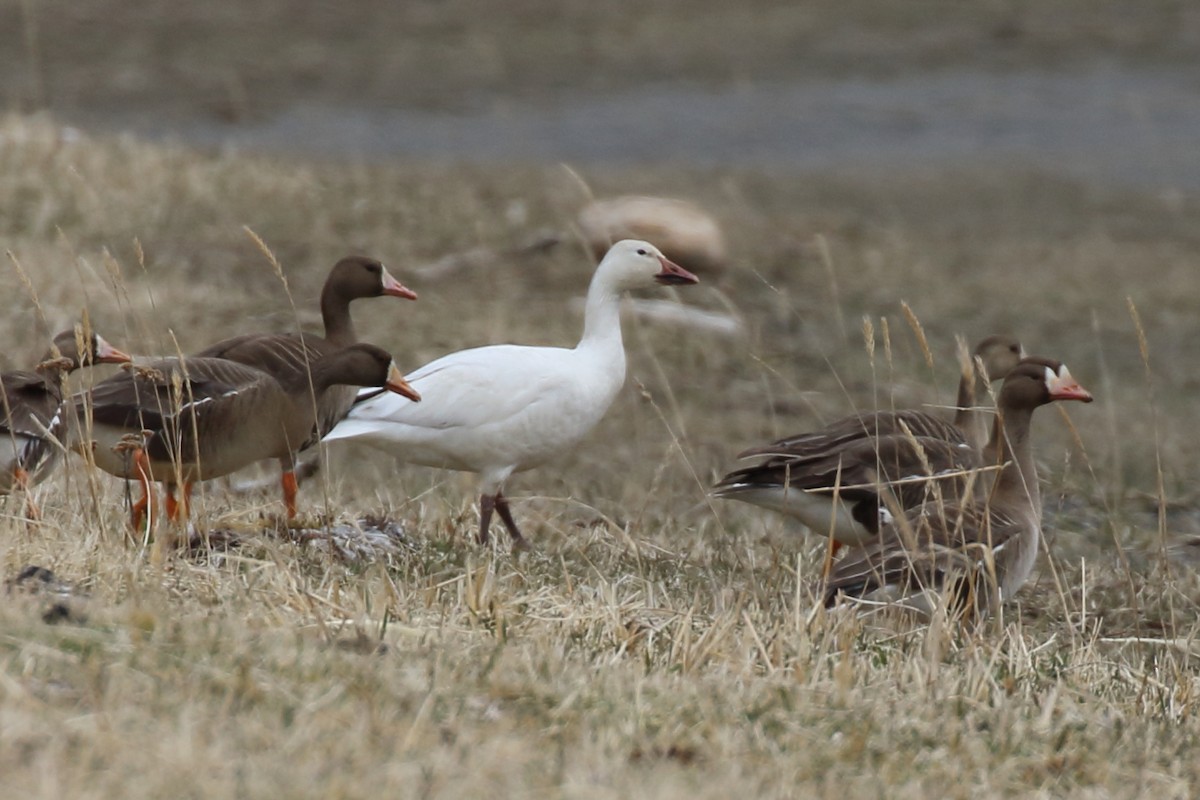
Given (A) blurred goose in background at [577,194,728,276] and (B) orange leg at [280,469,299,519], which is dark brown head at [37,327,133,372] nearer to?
(B) orange leg at [280,469,299,519]

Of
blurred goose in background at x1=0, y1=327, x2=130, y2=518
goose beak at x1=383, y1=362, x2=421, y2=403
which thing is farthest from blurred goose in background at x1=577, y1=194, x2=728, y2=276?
blurred goose in background at x1=0, y1=327, x2=130, y2=518

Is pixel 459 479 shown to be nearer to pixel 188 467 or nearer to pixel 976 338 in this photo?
pixel 188 467

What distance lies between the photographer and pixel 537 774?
3672 mm

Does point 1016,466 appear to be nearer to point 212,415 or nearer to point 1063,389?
point 1063,389

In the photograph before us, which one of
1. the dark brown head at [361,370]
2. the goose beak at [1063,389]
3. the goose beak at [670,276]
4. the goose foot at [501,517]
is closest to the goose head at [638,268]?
the goose beak at [670,276]

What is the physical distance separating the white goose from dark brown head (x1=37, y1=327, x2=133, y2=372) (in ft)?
3.22

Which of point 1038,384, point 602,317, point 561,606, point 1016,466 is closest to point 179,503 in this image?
point 561,606

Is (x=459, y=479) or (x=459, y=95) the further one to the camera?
(x=459, y=95)

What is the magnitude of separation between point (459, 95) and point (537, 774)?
2044 centimetres

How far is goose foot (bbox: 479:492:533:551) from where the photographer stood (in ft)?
22.3

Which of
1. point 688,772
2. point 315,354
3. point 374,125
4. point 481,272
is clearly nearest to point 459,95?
point 374,125

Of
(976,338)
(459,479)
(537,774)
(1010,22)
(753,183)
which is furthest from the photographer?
(1010,22)

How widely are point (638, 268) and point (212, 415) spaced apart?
7.22ft

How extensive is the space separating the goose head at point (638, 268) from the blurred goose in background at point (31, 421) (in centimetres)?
226
